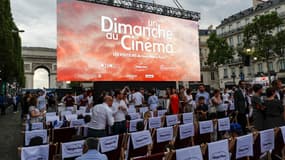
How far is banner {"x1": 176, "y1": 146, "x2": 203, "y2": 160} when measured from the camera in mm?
2939

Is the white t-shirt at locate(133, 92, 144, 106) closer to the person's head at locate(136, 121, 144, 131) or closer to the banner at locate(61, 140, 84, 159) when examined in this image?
the person's head at locate(136, 121, 144, 131)

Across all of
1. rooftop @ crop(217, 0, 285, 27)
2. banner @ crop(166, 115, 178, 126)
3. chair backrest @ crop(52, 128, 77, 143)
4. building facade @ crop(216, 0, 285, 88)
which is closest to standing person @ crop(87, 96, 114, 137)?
chair backrest @ crop(52, 128, 77, 143)

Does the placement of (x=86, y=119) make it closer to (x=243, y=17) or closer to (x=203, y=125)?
(x=203, y=125)

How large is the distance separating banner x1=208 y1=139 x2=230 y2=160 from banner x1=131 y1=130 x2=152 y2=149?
4.79 ft

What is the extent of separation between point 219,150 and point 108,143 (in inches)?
71.3

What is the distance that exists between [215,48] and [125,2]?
2930 cm

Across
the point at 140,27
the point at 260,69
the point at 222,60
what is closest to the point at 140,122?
the point at 140,27

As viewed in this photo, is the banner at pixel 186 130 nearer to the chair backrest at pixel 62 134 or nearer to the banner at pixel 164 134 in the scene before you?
the banner at pixel 164 134

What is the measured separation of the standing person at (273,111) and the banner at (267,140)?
100 centimetres

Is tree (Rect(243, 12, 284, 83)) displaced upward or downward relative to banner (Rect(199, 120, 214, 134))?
upward

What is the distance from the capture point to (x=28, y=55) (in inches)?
2205

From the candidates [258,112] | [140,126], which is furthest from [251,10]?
[140,126]

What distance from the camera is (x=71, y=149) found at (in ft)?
12.7

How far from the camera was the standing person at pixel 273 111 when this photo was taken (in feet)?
16.1
